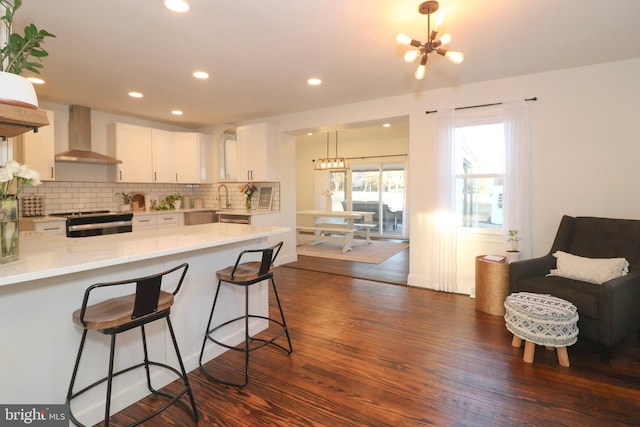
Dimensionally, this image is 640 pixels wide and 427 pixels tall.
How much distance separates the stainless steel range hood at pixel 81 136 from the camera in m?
4.66

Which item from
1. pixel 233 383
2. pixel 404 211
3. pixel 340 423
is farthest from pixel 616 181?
pixel 404 211

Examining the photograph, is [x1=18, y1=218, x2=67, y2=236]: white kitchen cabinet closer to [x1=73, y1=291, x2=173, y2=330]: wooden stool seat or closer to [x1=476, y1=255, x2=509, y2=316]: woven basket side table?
[x1=73, y1=291, x2=173, y2=330]: wooden stool seat

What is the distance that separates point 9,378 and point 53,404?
26 cm

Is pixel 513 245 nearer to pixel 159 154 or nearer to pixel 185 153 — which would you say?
pixel 185 153

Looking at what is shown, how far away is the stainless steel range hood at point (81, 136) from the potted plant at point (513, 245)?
214 inches

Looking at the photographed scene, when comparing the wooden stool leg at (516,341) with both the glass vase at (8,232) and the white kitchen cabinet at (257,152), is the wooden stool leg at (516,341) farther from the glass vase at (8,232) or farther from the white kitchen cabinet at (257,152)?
the white kitchen cabinet at (257,152)

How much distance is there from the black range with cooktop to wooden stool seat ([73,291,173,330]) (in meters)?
3.16

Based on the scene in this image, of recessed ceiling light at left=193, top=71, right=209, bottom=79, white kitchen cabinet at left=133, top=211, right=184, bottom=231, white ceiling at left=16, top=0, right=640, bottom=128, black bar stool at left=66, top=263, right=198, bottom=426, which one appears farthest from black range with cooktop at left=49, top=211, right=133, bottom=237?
black bar stool at left=66, top=263, right=198, bottom=426

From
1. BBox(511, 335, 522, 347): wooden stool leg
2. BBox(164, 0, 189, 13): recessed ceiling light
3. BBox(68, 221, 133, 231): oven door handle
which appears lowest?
BBox(511, 335, 522, 347): wooden stool leg

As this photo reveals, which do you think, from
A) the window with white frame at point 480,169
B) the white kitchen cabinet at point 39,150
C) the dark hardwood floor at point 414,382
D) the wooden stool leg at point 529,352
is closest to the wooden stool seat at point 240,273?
the dark hardwood floor at point 414,382

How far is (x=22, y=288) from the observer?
4.94ft

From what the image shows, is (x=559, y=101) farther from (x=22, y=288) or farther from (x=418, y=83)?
(x=22, y=288)

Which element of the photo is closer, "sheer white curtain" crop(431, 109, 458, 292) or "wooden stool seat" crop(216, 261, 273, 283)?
"wooden stool seat" crop(216, 261, 273, 283)

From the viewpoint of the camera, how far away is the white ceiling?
2.29 metres
